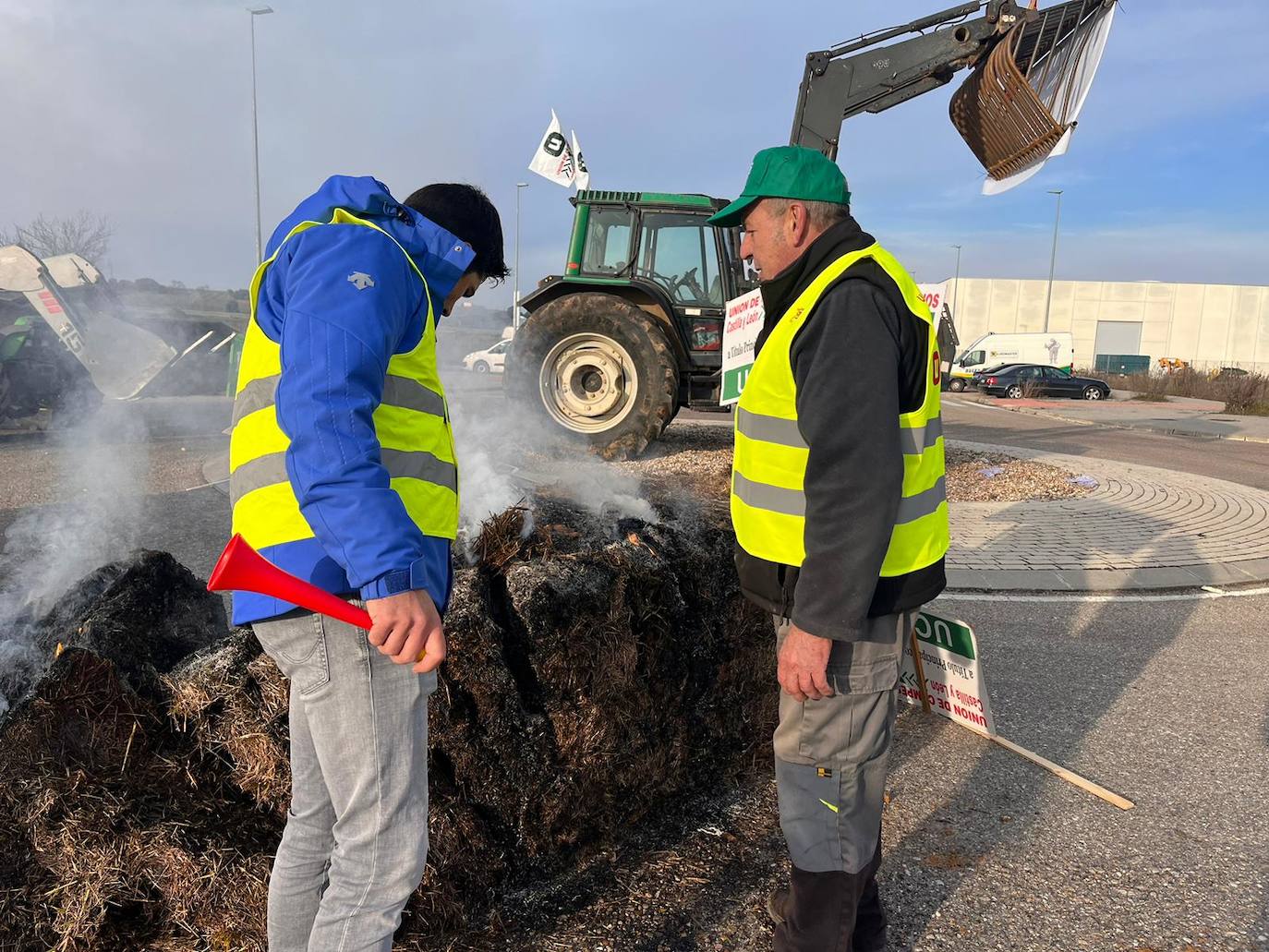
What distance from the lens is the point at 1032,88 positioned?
240 inches

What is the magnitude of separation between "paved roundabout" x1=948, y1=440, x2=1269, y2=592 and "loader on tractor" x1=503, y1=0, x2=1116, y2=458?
9.67ft

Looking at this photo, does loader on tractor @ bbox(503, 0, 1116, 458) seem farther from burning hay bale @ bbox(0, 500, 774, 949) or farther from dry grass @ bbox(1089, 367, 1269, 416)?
dry grass @ bbox(1089, 367, 1269, 416)

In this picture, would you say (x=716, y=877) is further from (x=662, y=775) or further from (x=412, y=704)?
(x=412, y=704)

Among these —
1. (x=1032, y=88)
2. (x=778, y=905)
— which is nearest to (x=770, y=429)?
(x=778, y=905)

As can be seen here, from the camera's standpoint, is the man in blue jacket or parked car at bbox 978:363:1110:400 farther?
parked car at bbox 978:363:1110:400

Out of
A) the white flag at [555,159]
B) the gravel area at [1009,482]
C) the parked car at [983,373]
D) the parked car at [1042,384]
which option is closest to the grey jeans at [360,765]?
the gravel area at [1009,482]

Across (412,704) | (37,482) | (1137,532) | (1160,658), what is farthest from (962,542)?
(37,482)

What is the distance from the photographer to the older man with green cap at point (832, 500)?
5.67ft

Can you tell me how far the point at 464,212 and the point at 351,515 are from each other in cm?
75

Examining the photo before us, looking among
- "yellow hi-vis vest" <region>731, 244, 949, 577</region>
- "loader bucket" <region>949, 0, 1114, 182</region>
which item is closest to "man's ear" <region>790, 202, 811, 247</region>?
"yellow hi-vis vest" <region>731, 244, 949, 577</region>

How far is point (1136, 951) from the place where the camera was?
2.22 m

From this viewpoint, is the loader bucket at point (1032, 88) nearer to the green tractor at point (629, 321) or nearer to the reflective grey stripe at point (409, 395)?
the green tractor at point (629, 321)

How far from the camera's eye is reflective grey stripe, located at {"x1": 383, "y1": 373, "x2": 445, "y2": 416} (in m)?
1.50

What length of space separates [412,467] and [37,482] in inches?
333
